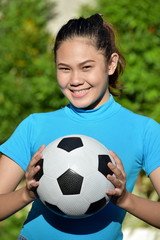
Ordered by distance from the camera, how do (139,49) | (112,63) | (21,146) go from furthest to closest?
(139,49) < (112,63) < (21,146)

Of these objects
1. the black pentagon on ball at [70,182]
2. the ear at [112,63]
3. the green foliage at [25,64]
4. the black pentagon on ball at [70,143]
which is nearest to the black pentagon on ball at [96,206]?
the black pentagon on ball at [70,182]

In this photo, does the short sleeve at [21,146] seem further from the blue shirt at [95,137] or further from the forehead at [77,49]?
the forehead at [77,49]

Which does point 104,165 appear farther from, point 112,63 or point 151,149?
point 112,63

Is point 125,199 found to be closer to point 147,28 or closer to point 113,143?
point 113,143

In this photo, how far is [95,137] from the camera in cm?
335

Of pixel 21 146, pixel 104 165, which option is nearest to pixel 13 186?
pixel 21 146

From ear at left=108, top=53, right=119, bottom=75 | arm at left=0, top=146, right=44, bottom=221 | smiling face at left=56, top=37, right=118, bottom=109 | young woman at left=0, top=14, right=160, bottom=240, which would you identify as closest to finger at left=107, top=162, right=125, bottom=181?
young woman at left=0, top=14, right=160, bottom=240

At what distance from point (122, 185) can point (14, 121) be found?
4.81 m

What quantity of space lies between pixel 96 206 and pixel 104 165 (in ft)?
0.78

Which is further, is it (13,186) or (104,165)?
(13,186)

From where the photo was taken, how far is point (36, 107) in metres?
7.78

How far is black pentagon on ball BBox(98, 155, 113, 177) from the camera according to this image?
3041mm

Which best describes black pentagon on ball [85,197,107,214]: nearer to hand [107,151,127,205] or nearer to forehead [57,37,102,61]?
hand [107,151,127,205]

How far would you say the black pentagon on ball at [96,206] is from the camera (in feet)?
10.00
